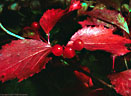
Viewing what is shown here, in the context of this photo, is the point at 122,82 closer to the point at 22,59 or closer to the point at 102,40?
the point at 102,40

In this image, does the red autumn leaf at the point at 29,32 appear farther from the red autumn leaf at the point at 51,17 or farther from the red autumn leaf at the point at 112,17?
the red autumn leaf at the point at 112,17

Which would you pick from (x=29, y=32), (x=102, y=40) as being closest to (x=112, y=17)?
(x=102, y=40)

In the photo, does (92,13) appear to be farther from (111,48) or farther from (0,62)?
(0,62)

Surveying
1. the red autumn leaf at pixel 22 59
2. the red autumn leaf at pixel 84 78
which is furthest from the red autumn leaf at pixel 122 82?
the red autumn leaf at pixel 22 59

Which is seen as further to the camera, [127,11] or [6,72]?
[127,11]

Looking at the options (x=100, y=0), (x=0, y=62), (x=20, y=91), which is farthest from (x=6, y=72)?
(x=100, y=0)
